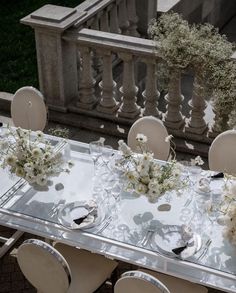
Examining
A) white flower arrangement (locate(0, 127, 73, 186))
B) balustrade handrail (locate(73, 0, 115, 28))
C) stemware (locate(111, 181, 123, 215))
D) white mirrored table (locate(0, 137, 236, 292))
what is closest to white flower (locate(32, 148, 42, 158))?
white flower arrangement (locate(0, 127, 73, 186))

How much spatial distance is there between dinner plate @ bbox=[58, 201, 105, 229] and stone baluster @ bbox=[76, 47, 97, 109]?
8.36ft

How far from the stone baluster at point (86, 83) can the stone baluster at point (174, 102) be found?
0.96 m

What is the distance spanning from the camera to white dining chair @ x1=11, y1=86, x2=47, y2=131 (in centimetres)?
649

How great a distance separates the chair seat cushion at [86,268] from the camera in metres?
5.00

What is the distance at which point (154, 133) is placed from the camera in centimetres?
597

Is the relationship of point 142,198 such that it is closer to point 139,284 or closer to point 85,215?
point 85,215

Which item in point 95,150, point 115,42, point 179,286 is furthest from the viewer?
point 115,42

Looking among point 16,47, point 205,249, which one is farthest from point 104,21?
point 205,249

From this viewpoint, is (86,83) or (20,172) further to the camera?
(86,83)

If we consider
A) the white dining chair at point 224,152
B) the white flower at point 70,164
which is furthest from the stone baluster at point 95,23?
the white flower at point 70,164

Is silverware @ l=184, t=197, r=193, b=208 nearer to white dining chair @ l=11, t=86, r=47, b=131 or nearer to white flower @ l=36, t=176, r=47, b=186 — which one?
white flower @ l=36, t=176, r=47, b=186

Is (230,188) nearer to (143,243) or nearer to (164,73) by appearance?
(143,243)

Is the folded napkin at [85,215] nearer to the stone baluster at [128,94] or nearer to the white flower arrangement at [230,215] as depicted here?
the white flower arrangement at [230,215]

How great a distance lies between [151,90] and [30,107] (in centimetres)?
142
